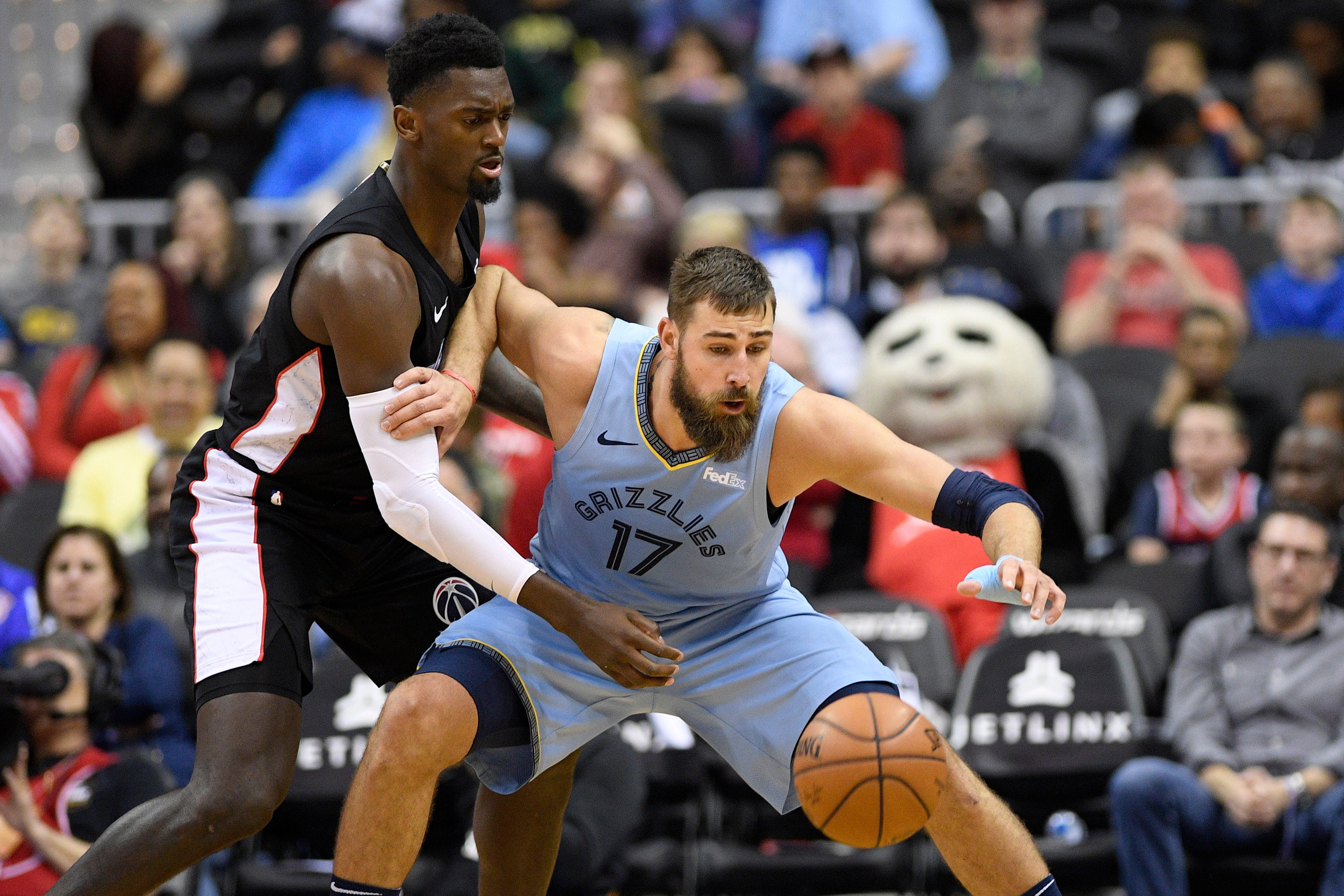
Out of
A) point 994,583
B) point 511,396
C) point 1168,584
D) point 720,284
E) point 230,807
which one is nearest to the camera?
point 994,583

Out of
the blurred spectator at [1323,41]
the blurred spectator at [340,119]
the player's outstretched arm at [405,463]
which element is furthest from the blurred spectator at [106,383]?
the blurred spectator at [1323,41]

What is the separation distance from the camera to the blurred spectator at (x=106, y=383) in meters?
8.59

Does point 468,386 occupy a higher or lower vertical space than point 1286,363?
lower

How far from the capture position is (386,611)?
183 inches

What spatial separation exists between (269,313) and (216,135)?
25.9 ft

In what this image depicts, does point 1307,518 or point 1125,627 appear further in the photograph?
point 1125,627

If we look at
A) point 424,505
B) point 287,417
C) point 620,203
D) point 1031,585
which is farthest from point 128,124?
point 1031,585

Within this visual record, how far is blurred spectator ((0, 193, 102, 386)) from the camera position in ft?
32.1

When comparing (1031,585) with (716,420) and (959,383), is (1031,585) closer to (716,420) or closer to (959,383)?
(716,420)

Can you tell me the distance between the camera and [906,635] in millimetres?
6910

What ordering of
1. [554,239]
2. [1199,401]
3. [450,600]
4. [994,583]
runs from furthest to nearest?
[554,239] → [1199,401] → [450,600] → [994,583]

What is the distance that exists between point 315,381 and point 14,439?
4.98 meters

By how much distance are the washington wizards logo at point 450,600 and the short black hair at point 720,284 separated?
38.1 inches

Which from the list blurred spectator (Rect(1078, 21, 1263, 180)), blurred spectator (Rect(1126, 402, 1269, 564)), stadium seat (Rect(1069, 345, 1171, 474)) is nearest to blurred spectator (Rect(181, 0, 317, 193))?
blurred spectator (Rect(1078, 21, 1263, 180))
